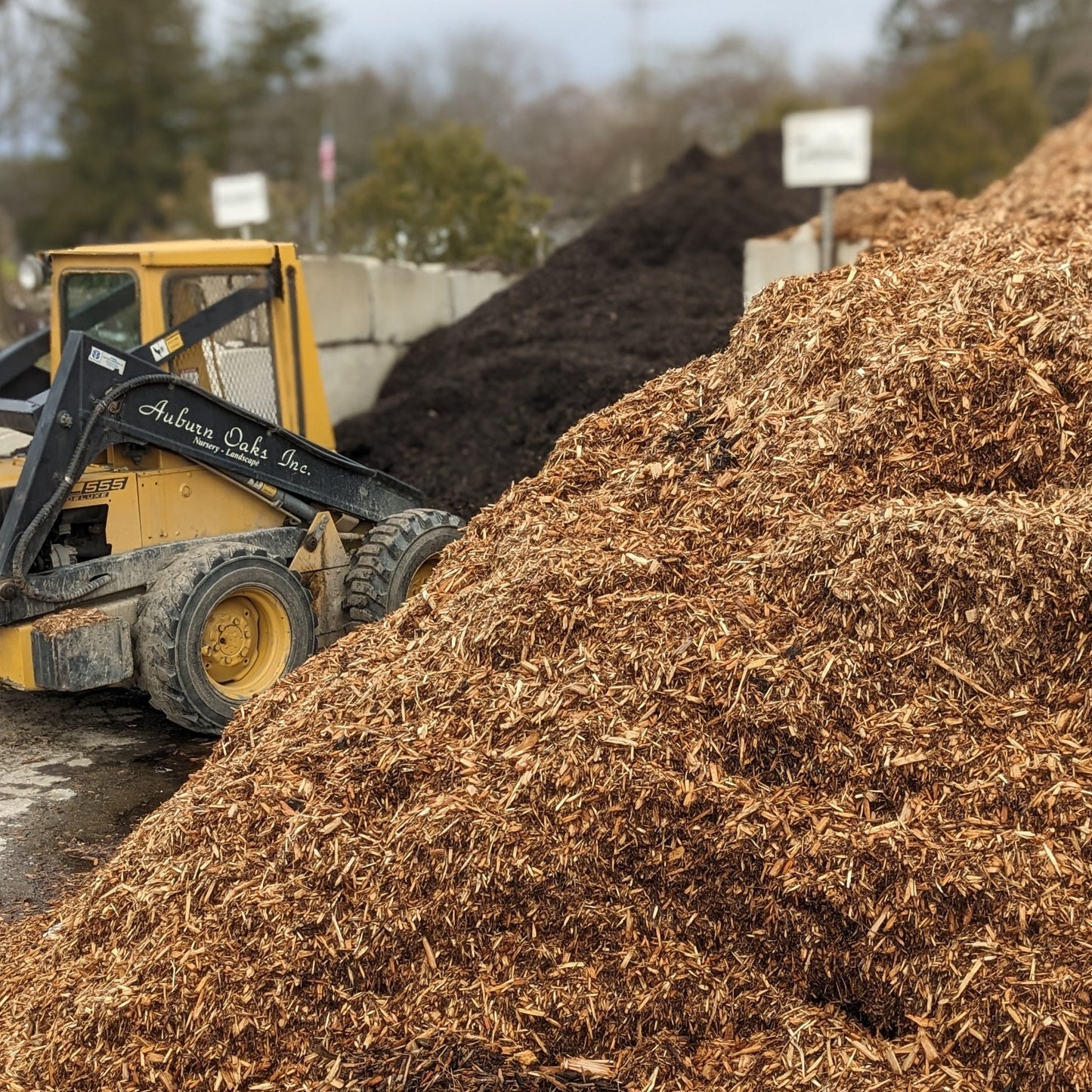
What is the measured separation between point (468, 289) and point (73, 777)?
8.43 meters

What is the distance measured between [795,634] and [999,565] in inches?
27.3

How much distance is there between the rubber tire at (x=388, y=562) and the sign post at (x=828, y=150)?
4.50m

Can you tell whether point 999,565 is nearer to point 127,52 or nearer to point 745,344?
point 745,344

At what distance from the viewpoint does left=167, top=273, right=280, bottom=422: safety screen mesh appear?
6902 millimetres

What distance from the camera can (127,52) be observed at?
146 ft

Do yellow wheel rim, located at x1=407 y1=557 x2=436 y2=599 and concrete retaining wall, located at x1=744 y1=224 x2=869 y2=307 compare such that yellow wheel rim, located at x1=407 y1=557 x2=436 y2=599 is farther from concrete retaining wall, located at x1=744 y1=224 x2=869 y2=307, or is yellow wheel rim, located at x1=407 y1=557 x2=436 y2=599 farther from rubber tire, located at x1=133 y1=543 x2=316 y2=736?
concrete retaining wall, located at x1=744 y1=224 x2=869 y2=307

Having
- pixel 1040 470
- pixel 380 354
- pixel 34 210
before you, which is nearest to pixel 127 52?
pixel 34 210

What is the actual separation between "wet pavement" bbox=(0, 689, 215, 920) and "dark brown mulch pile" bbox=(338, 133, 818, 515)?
3.35 metres

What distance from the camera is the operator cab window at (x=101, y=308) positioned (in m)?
7.16

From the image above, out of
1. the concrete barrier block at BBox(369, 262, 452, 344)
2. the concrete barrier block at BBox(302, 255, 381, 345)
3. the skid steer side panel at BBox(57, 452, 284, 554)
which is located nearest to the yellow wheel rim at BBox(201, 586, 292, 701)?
the skid steer side panel at BBox(57, 452, 284, 554)

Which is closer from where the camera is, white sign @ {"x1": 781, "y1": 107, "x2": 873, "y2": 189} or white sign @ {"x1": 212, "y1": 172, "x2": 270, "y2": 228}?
white sign @ {"x1": 781, "y1": 107, "x2": 873, "y2": 189}

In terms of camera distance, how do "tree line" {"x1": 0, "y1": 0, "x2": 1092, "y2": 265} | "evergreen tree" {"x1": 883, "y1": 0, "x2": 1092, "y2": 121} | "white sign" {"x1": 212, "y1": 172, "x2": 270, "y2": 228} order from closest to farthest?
"white sign" {"x1": 212, "y1": 172, "x2": 270, "y2": 228} < "tree line" {"x1": 0, "y1": 0, "x2": 1092, "y2": 265} < "evergreen tree" {"x1": 883, "y1": 0, "x2": 1092, "y2": 121}

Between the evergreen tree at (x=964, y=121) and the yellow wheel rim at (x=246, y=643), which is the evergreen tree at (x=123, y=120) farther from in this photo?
the yellow wheel rim at (x=246, y=643)

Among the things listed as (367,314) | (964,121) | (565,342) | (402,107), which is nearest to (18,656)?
(565,342)
